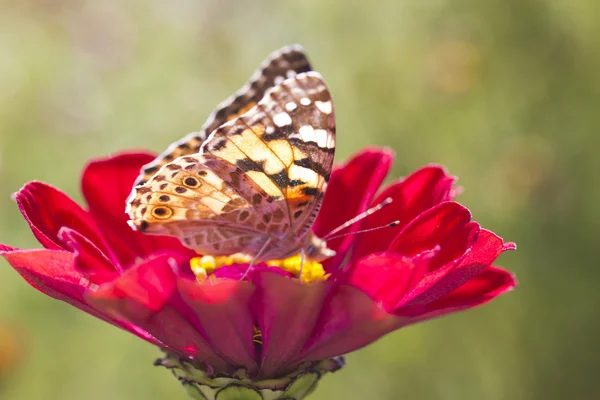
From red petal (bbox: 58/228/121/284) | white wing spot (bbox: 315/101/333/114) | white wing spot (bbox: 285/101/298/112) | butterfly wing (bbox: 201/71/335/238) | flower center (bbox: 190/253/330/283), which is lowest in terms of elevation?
flower center (bbox: 190/253/330/283)

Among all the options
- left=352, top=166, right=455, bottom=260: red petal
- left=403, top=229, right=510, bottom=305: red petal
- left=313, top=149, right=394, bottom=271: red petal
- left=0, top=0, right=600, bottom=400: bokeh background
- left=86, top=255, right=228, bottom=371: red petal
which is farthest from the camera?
left=0, top=0, right=600, bottom=400: bokeh background

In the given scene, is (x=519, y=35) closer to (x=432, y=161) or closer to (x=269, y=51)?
(x=432, y=161)

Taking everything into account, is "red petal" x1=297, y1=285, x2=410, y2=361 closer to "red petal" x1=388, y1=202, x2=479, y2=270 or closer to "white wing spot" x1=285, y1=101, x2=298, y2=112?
"red petal" x1=388, y1=202, x2=479, y2=270

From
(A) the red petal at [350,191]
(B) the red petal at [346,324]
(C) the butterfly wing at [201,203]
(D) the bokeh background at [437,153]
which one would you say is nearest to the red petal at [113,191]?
(C) the butterfly wing at [201,203]

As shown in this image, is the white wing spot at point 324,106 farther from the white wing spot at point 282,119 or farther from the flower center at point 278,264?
the flower center at point 278,264

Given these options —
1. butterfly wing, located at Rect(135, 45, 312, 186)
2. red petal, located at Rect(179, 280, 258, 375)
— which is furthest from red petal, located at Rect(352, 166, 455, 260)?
red petal, located at Rect(179, 280, 258, 375)

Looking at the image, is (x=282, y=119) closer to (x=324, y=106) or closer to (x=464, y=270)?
(x=324, y=106)

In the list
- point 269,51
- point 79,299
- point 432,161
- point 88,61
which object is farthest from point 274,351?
point 88,61

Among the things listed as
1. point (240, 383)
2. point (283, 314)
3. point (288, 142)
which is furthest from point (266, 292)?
point (288, 142)
